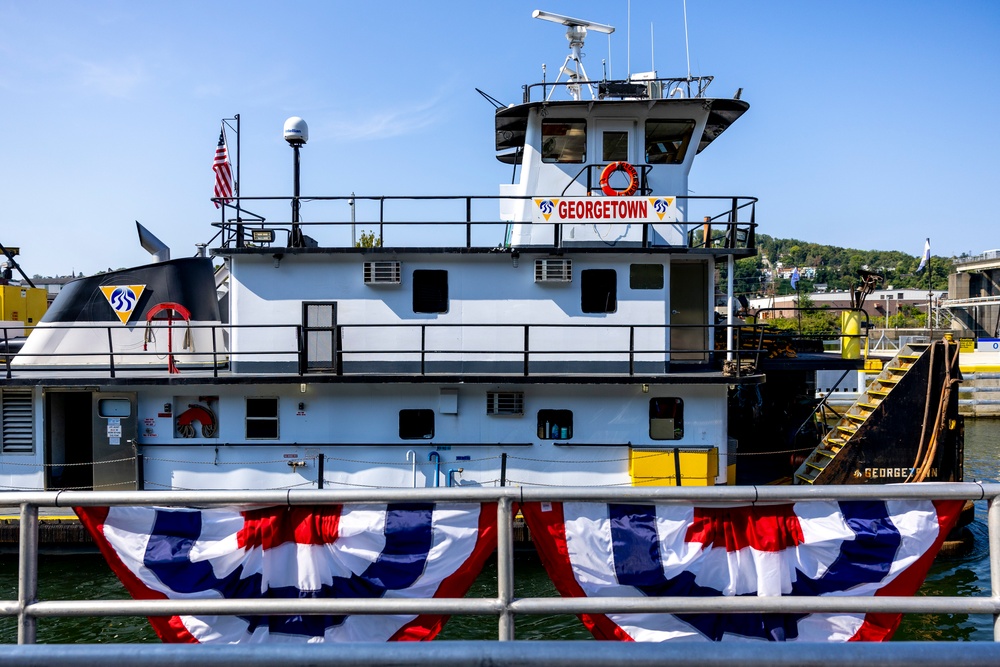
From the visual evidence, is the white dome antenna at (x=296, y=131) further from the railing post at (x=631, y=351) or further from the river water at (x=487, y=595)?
the river water at (x=487, y=595)

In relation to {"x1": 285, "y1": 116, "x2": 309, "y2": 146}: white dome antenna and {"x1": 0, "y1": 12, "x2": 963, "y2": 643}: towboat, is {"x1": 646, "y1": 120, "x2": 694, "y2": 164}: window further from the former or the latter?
{"x1": 285, "y1": 116, "x2": 309, "y2": 146}: white dome antenna

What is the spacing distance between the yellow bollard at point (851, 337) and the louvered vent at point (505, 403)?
5.85 meters

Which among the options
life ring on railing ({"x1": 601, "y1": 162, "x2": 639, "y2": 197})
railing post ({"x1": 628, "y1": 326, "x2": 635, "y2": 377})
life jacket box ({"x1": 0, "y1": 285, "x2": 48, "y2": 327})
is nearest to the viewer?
railing post ({"x1": 628, "y1": 326, "x2": 635, "y2": 377})

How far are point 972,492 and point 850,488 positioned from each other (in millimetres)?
481

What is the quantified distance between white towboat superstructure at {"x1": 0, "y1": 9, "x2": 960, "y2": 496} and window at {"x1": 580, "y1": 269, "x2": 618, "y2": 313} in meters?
0.04

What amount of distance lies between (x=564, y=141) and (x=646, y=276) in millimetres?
3121

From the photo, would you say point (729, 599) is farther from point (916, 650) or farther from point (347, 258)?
point (347, 258)

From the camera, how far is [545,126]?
484 inches

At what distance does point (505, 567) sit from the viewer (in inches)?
106

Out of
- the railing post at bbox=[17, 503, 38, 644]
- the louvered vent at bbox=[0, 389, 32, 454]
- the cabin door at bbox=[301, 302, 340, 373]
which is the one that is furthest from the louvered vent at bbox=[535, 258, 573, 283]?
the railing post at bbox=[17, 503, 38, 644]

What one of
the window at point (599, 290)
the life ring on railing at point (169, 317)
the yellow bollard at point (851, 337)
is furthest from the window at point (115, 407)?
the yellow bollard at point (851, 337)

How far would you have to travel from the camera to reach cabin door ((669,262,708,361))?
12086mm

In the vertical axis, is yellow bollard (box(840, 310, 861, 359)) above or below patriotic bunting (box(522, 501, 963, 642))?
above

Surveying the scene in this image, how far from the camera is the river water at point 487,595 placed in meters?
8.26
